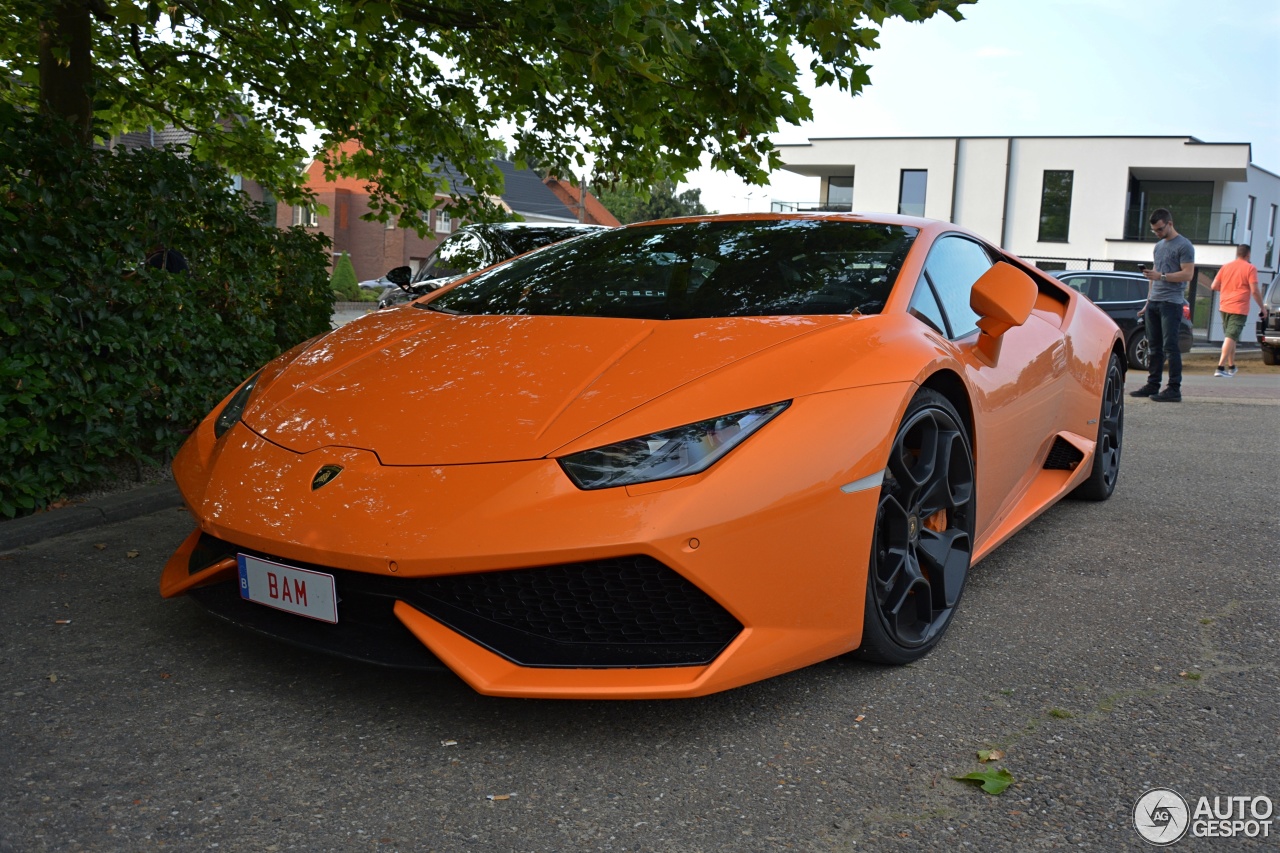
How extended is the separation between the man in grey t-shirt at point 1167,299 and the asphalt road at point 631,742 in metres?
6.91

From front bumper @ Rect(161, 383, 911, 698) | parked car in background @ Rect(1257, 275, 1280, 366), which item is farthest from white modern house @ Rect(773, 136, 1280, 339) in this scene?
front bumper @ Rect(161, 383, 911, 698)

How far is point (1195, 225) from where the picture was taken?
109ft

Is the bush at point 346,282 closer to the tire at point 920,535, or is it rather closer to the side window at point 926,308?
the side window at point 926,308

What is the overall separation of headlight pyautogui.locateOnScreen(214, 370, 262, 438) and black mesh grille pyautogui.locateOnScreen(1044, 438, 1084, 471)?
289 centimetres

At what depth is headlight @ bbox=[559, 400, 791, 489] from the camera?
7.39 ft

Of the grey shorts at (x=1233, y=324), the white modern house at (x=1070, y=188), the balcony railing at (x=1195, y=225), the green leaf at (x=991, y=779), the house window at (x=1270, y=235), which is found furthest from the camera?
the house window at (x=1270, y=235)

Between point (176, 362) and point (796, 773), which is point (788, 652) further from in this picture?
point (176, 362)

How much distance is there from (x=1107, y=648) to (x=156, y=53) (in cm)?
679

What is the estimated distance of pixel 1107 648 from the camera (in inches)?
118

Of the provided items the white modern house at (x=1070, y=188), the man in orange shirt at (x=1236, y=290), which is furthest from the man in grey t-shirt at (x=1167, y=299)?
the white modern house at (x=1070, y=188)

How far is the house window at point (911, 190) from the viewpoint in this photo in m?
36.0

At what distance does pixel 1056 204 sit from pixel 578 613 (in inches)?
1424

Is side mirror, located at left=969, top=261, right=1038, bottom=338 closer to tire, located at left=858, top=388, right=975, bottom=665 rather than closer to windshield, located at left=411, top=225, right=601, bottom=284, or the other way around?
tire, located at left=858, top=388, right=975, bottom=665

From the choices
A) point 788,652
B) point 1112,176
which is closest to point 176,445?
point 788,652
